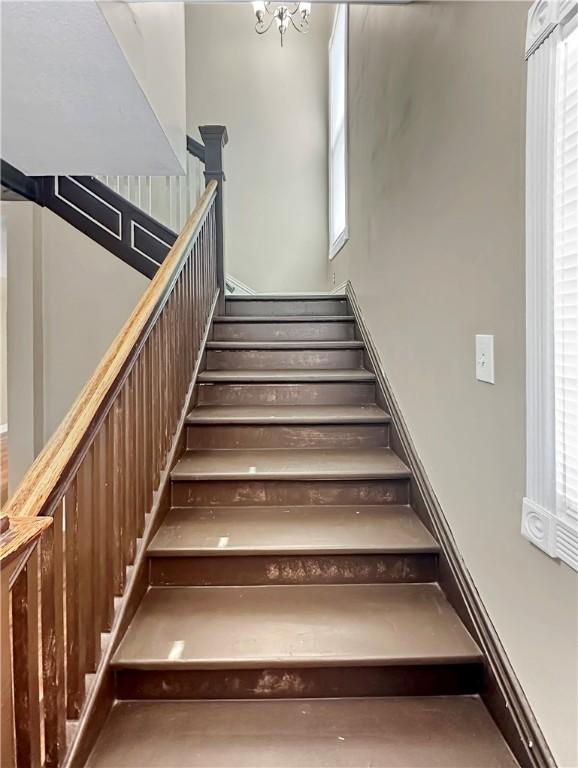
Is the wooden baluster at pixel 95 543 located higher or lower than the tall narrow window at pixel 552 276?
lower

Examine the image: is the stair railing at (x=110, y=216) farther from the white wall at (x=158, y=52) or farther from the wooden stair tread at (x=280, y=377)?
the wooden stair tread at (x=280, y=377)

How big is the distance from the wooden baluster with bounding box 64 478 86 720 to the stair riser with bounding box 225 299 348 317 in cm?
248

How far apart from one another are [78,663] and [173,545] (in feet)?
1.75

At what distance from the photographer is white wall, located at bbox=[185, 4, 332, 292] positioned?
5.14m

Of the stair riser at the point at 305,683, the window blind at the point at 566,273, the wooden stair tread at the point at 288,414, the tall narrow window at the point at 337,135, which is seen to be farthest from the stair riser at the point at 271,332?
the window blind at the point at 566,273

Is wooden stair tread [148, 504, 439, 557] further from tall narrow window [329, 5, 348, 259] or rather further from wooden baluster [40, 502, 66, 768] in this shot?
tall narrow window [329, 5, 348, 259]

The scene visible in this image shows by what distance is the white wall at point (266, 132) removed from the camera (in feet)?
16.9

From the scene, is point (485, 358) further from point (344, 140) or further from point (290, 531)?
point (344, 140)

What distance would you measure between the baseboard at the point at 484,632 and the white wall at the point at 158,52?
1.96 metres

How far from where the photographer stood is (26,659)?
0.94 metres

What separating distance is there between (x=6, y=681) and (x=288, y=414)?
165 centimetres

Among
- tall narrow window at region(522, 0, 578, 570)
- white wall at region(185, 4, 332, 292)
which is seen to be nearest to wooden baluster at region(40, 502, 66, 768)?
tall narrow window at region(522, 0, 578, 570)

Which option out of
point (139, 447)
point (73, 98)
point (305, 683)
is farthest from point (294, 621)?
point (73, 98)

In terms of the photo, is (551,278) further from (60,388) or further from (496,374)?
(60,388)
